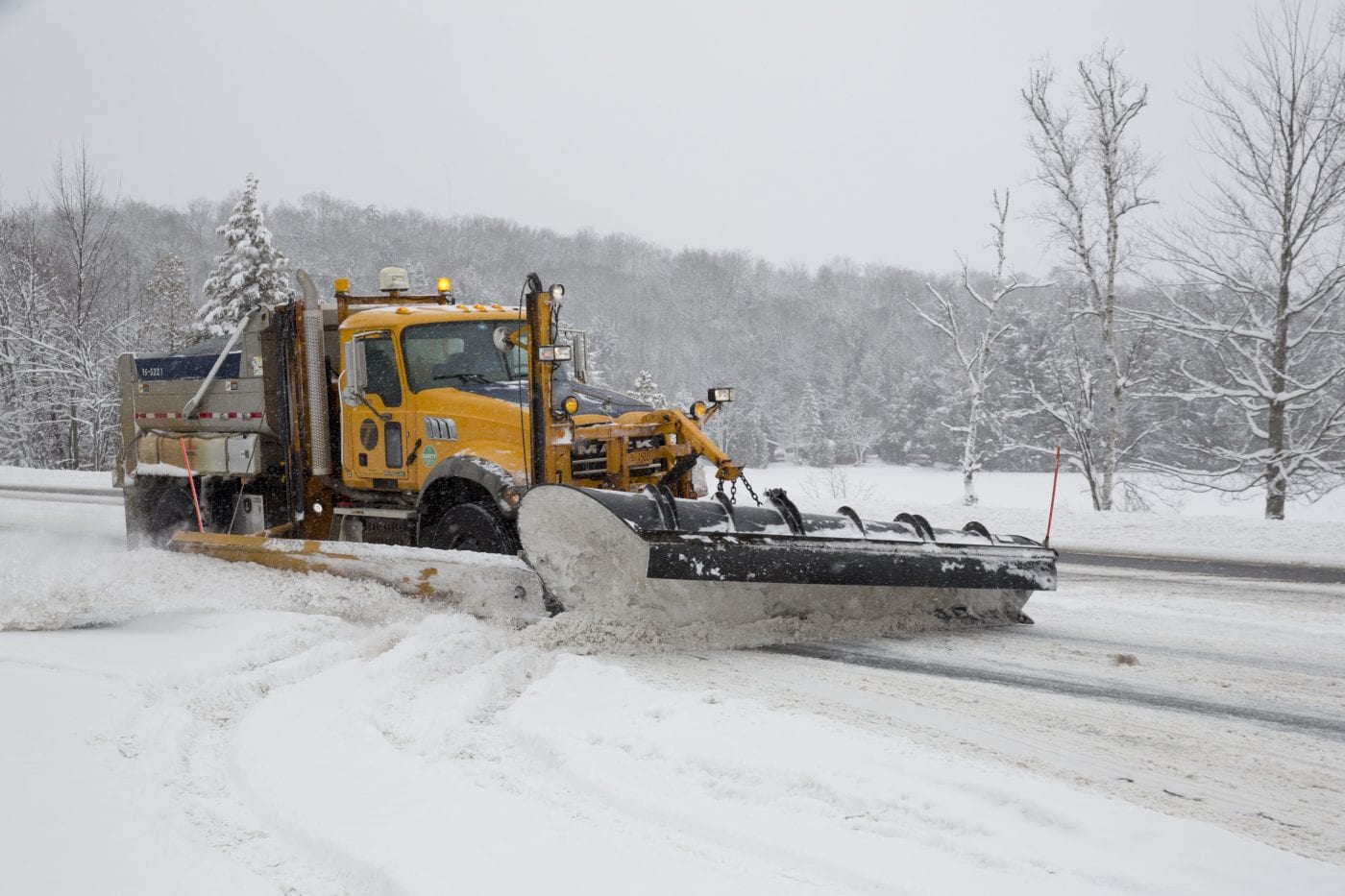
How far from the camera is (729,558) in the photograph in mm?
5363

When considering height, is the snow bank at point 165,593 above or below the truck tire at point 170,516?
below

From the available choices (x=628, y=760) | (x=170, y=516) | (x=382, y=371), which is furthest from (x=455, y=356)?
(x=628, y=760)

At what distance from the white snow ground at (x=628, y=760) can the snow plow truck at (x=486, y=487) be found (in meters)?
0.33

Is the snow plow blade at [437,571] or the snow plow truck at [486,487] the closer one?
the snow plow truck at [486,487]

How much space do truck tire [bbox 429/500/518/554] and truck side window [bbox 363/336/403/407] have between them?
1.24 metres

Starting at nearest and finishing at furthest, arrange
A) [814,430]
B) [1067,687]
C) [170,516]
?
[1067,687], [170,516], [814,430]

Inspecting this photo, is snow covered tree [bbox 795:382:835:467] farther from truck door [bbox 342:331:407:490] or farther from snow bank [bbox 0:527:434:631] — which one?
snow bank [bbox 0:527:434:631]

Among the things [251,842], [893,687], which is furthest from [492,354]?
[251,842]

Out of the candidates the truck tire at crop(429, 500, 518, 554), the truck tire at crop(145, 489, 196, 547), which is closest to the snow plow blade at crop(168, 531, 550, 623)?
the truck tire at crop(429, 500, 518, 554)

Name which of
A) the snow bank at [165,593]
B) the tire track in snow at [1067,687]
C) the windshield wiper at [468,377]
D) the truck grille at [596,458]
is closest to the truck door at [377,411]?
the windshield wiper at [468,377]

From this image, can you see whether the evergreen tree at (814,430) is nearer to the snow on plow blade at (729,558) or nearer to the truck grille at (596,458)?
the truck grille at (596,458)

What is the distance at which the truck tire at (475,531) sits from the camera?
6605 mm

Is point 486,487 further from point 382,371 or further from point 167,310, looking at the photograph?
point 167,310

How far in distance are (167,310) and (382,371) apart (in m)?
32.5
